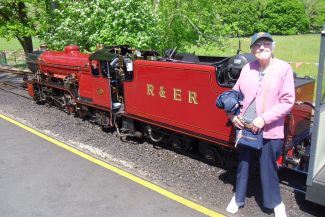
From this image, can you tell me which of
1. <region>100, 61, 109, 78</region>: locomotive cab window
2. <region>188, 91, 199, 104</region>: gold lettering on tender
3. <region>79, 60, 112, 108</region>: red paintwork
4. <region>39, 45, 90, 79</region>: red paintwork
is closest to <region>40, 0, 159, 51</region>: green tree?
<region>39, 45, 90, 79</region>: red paintwork

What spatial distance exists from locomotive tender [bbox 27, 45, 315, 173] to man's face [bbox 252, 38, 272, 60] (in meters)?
1.16

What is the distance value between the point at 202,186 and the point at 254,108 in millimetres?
1770

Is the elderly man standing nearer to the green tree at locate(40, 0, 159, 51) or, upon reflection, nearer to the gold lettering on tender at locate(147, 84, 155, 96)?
the gold lettering on tender at locate(147, 84, 155, 96)

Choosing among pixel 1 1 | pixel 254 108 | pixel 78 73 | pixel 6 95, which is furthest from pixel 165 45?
pixel 1 1

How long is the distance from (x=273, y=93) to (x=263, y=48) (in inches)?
20.4

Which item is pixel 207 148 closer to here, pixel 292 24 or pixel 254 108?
pixel 254 108

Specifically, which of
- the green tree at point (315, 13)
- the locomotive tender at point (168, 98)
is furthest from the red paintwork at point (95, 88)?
the green tree at point (315, 13)

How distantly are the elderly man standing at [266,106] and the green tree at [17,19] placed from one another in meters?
15.6

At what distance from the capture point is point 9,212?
4766 mm

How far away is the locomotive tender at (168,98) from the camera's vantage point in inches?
207

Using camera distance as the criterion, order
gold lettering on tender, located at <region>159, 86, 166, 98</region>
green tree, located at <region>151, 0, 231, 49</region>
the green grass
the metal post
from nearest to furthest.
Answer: the metal post, gold lettering on tender, located at <region>159, 86, 166, 98</region>, green tree, located at <region>151, 0, 231, 49</region>, the green grass

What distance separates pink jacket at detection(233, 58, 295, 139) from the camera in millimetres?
3906

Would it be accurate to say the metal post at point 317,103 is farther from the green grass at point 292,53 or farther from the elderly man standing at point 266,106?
the green grass at point 292,53

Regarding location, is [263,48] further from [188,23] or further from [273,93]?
[188,23]
